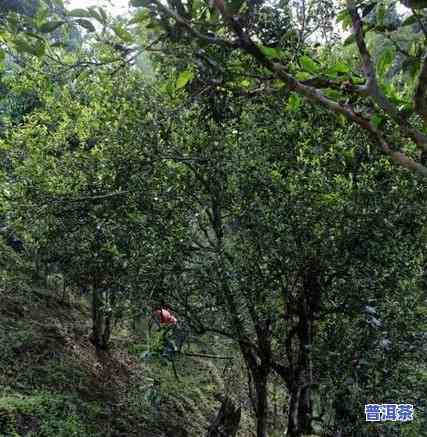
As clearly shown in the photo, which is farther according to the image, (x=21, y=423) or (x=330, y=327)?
(x=330, y=327)

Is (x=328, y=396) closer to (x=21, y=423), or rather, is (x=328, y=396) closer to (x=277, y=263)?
(x=277, y=263)

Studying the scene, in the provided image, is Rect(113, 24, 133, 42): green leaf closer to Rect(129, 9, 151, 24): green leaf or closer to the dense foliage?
Rect(129, 9, 151, 24): green leaf

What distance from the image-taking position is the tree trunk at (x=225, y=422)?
9828 mm

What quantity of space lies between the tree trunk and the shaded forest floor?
753 mm

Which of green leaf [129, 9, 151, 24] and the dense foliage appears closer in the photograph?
green leaf [129, 9, 151, 24]

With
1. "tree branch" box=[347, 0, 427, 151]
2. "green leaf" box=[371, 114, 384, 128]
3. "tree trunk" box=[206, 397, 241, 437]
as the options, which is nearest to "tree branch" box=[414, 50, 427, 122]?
"tree branch" box=[347, 0, 427, 151]

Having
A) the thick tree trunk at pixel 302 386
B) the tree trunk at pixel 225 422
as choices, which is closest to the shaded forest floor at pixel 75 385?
the tree trunk at pixel 225 422

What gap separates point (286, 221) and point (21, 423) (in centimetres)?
460

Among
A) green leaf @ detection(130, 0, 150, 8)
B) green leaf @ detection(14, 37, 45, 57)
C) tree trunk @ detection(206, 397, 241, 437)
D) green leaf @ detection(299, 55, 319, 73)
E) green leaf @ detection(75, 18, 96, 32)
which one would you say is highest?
green leaf @ detection(75, 18, 96, 32)

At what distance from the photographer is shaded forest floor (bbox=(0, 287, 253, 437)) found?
24.6ft

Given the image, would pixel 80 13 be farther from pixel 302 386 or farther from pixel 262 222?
pixel 302 386

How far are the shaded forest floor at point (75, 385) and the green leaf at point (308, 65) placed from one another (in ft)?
16.3

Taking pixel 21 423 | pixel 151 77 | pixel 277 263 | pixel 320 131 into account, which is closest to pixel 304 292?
pixel 277 263

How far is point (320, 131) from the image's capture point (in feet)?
20.6
